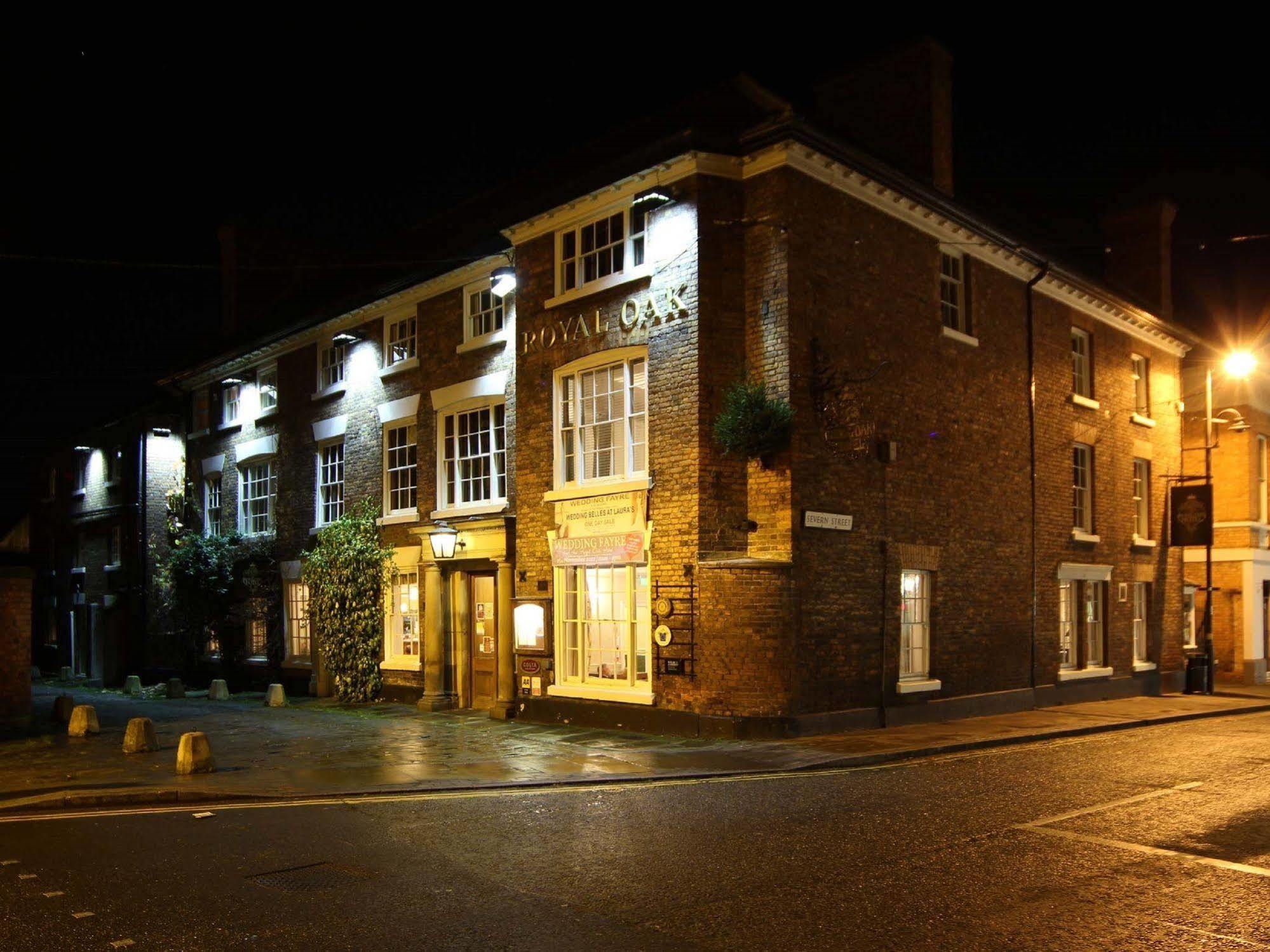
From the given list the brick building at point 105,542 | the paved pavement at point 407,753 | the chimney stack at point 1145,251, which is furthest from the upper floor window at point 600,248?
the brick building at point 105,542

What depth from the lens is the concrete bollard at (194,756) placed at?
40.3 feet

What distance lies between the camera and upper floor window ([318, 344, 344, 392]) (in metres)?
23.4

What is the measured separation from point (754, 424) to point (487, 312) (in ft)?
23.4

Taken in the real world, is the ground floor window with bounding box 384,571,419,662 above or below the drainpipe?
below

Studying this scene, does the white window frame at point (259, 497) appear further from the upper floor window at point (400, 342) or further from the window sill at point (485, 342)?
the window sill at point (485, 342)

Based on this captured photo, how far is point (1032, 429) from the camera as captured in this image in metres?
19.8

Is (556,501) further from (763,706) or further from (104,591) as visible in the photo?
(104,591)

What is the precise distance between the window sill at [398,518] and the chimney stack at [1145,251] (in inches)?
690

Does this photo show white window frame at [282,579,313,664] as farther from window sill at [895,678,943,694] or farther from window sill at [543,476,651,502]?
window sill at [895,678,943,694]

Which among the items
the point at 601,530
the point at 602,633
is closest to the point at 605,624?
the point at 602,633

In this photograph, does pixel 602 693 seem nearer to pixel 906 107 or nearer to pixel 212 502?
Answer: pixel 906 107

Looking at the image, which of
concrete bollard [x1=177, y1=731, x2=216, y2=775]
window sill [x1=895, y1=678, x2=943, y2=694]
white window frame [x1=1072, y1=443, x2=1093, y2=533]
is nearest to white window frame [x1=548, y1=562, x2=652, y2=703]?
window sill [x1=895, y1=678, x2=943, y2=694]

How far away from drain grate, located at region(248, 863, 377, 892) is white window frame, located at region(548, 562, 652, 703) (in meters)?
7.71

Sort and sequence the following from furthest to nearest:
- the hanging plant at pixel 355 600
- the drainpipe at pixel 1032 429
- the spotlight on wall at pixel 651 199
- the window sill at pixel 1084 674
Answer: the hanging plant at pixel 355 600 → the window sill at pixel 1084 674 → the drainpipe at pixel 1032 429 → the spotlight on wall at pixel 651 199
